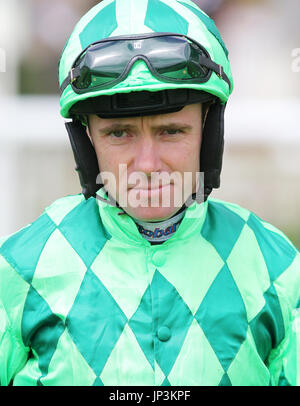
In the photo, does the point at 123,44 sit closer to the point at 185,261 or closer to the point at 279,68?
the point at 185,261

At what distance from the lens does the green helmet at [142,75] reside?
1538 mm

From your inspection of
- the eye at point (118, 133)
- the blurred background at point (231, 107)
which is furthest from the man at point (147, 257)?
the blurred background at point (231, 107)

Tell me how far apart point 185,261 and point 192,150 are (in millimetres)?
327

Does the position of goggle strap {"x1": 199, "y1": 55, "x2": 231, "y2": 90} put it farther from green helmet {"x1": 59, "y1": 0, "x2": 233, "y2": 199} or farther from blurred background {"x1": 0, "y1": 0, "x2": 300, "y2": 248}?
blurred background {"x1": 0, "y1": 0, "x2": 300, "y2": 248}

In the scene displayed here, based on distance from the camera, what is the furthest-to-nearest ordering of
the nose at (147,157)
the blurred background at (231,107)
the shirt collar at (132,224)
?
1. the blurred background at (231,107)
2. the shirt collar at (132,224)
3. the nose at (147,157)

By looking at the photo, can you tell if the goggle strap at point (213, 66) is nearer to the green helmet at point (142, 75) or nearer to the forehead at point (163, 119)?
the green helmet at point (142, 75)

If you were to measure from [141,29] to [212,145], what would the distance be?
0.40 metres

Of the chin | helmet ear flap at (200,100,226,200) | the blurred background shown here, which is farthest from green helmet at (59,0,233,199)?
the blurred background

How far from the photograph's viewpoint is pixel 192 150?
164 centimetres

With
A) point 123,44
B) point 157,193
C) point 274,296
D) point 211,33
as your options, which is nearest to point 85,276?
point 157,193

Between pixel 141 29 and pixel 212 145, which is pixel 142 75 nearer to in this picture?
pixel 141 29

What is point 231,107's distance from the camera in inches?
139

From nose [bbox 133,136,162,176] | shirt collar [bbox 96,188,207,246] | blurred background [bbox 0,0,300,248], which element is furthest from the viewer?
blurred background [bbox 0,0,300,248]

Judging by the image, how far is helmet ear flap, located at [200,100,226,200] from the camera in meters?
1.71
